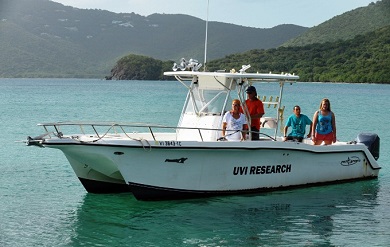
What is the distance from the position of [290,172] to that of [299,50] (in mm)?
155173

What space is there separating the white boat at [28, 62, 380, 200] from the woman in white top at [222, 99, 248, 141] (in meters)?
0.26

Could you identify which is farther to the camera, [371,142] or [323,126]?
[371,142]

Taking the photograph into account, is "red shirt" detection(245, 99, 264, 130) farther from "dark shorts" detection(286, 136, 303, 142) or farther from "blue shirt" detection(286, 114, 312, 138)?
"blue shirt" detection(286, 114, 312, 138)

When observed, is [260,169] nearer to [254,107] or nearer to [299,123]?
[254,107]

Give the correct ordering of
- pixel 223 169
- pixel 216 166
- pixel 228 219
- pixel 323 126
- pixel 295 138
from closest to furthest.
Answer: pixel 228 219 < pixel 216 166 < pixel 223 169 < pixel 295 138 < pixel 323 126

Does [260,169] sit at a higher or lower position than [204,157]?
lower

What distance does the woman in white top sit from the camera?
549 inches

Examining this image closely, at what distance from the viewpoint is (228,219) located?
12.6 metres

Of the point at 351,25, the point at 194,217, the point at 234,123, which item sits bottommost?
the point at 194,217

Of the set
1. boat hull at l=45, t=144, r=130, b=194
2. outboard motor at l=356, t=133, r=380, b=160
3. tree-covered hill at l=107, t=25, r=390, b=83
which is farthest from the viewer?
tree-covered hill at l=107, t=25, r=390, b=83

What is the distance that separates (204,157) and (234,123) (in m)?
1.21

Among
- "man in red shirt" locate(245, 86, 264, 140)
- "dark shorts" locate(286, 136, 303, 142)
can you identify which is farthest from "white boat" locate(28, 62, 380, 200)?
"dark shorts" locate(286, 136, 303, 142)

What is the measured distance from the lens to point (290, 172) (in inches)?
577

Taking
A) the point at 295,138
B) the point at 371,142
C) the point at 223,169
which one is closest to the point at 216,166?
the point at 223,169
